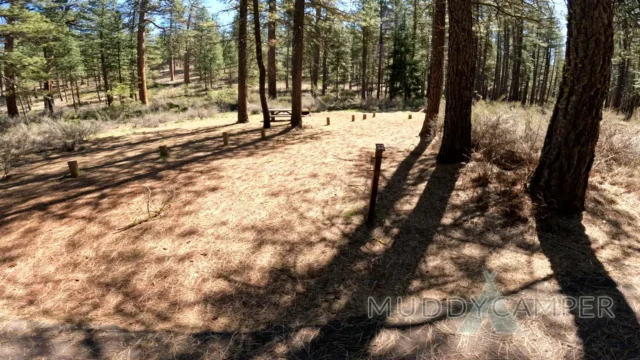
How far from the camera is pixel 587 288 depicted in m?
3.02

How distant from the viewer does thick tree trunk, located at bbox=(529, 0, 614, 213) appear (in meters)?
3.66

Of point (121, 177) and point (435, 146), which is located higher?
point (435, 146)

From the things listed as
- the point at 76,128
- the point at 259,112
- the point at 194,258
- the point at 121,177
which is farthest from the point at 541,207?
the point at 259,112

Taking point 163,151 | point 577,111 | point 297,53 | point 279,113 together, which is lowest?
point 163,151

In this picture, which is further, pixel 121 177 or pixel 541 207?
pixel 121 177

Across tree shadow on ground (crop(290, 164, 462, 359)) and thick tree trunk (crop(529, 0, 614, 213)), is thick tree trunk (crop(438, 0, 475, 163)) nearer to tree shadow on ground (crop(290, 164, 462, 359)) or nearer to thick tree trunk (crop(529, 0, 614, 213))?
tree shadow on ground (crop(290, 164, 462, 359))

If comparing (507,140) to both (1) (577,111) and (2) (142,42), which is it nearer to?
(1) (577,111)

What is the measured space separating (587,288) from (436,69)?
5.81 meters

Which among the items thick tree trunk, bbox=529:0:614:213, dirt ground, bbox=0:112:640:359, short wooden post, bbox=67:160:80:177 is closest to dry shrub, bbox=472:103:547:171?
dirt ground, bbox=0:112:640:359

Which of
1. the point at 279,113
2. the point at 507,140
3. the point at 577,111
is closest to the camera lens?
the point at 577,111

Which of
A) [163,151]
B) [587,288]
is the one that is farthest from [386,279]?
[163,151]

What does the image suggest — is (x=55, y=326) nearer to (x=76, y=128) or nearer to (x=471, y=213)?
(x=471, y=213)

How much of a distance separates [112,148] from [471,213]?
32.4 ft

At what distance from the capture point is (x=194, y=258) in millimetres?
4004
